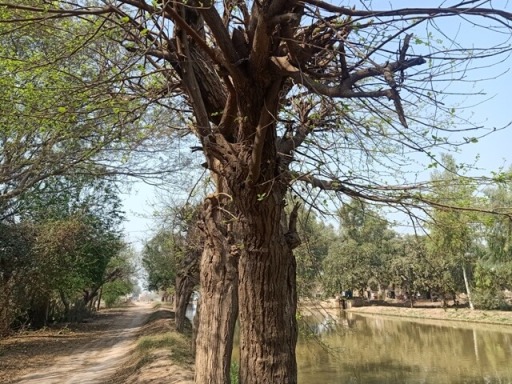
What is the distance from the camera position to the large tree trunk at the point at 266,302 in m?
4.03

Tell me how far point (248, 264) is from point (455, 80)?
7.47ft

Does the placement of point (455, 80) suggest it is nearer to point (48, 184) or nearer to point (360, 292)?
point (48, 184)

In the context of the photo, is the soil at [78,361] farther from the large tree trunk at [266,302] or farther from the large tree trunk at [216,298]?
the large tree trunk at [266,302]

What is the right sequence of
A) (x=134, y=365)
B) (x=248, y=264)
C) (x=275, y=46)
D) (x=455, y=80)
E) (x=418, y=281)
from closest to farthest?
1. (x=455, y=80)
2. (x=275, y=46)
3. (x=248, y=264)
4. (x=134, y=365)
5. (x=418, y=281)

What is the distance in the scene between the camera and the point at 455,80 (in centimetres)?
333

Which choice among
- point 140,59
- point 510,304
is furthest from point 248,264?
point 510,304

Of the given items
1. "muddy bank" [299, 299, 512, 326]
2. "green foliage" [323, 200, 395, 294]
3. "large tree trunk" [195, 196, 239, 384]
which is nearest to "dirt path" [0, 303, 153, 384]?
"large tree trunk" [195, 196, 239, 384]

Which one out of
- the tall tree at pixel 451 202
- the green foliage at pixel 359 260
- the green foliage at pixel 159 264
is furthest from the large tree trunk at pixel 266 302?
the green foliage at pixel 359 260

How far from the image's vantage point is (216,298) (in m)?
6.26

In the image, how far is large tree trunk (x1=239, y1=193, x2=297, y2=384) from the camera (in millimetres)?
4027

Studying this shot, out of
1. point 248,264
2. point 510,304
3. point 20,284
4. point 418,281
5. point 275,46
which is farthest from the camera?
point 418,281

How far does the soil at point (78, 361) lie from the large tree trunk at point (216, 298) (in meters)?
3.90

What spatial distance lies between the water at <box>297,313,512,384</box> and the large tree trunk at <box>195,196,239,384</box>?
356cm

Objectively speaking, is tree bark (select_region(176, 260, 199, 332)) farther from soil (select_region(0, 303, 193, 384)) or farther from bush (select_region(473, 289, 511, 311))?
bush (select_region(473, 289, 511, 311))
